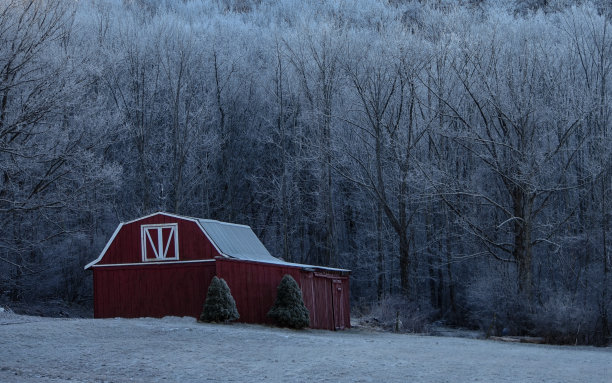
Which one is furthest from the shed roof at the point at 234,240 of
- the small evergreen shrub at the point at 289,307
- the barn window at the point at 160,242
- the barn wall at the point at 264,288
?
the small evergreen shrub at the point at 289,307

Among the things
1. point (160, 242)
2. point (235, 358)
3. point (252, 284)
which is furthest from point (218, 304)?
point (235, 358)

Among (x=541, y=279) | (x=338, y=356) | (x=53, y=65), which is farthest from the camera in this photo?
(x=541, y=279)

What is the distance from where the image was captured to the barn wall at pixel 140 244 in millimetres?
24297

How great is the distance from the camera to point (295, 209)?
159 feet

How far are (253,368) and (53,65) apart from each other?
18.1 meters

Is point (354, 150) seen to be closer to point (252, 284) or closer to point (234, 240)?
point (234, 240)

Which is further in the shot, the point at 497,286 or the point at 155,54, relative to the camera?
the point at 155,54

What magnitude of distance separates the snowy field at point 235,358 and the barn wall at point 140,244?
11.0 ft

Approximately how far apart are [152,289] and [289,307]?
4.50 metres

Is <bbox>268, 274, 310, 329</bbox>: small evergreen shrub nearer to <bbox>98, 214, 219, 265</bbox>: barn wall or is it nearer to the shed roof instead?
the shed roof

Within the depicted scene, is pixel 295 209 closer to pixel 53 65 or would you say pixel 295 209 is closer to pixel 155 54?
pixel 155 54

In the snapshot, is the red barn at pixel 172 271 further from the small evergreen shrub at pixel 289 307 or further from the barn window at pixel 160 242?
the small evergreen shrub at pixel 289 307

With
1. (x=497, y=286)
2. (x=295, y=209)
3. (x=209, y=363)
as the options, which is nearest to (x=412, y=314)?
(x=497, y=286)

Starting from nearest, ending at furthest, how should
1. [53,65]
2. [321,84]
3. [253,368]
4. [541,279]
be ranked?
[253,368]
[53,65]
[541,279]
[321,84]
